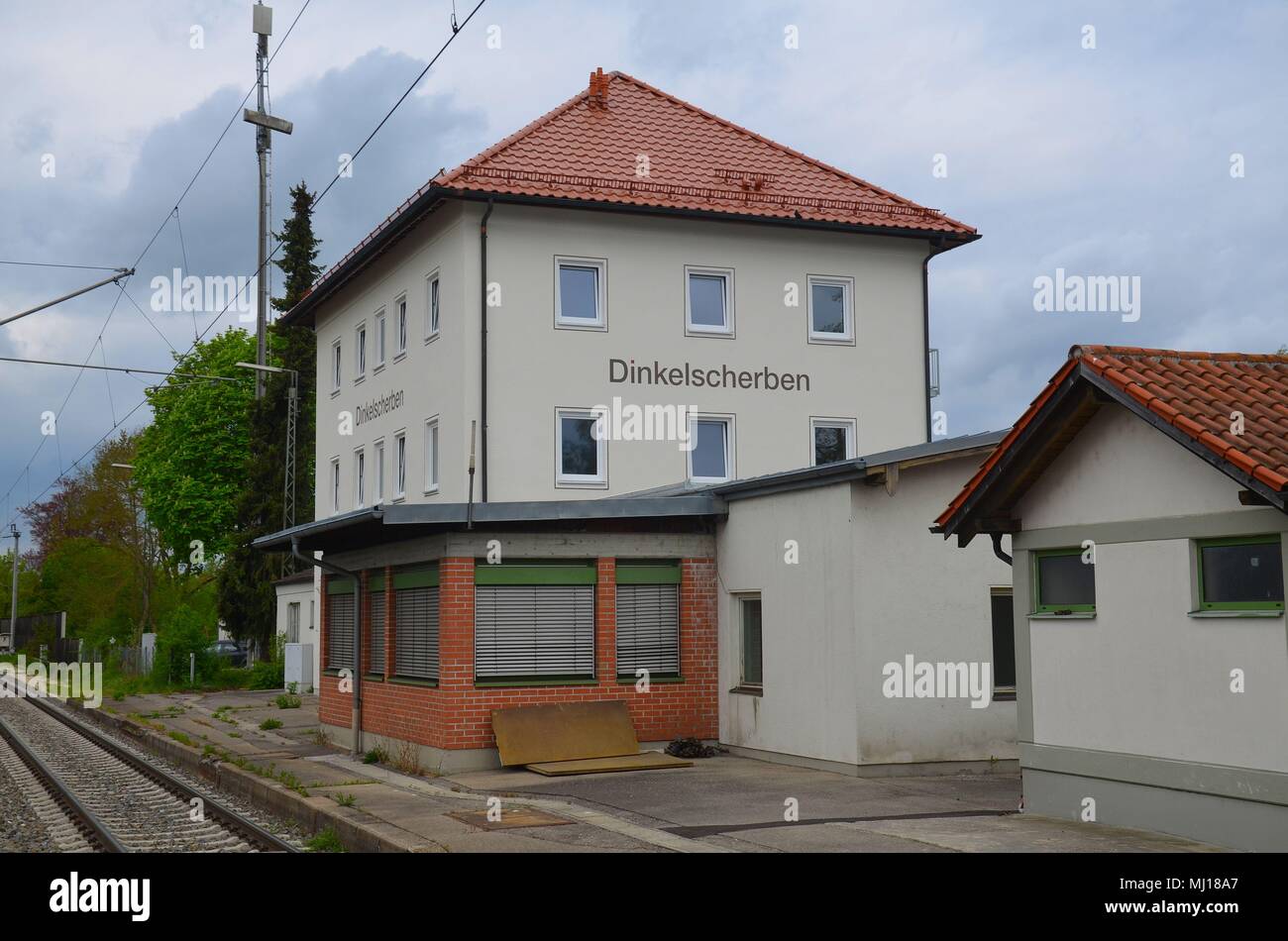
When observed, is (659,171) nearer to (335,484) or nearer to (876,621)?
(335,484)

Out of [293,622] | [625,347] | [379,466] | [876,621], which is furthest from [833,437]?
[293,622]

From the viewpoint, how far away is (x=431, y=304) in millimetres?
26375

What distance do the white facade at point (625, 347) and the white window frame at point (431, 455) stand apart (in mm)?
39

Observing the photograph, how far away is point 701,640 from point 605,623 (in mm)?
1429

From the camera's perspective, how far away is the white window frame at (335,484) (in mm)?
33000

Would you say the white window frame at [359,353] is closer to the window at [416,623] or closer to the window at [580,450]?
the window at [580,450]

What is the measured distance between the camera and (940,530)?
13.1m

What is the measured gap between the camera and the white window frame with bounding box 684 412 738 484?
26.0m

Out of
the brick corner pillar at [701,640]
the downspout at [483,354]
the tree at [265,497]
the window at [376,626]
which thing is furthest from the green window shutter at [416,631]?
the tree at [265,497]

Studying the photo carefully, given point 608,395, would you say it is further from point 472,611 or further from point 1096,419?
point 1096,419
